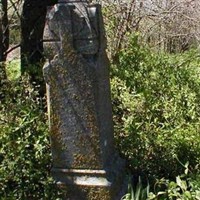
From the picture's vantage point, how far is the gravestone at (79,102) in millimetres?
3465

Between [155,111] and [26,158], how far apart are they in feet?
4.82

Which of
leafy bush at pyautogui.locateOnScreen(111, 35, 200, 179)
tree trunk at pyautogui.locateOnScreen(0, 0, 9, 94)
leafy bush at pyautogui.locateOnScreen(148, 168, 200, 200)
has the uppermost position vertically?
tree trunk at pyautogui.locateOnScreen(0, 0, 9, 94)

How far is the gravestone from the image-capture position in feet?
11.4

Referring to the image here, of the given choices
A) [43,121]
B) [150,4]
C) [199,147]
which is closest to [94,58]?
[43,121]

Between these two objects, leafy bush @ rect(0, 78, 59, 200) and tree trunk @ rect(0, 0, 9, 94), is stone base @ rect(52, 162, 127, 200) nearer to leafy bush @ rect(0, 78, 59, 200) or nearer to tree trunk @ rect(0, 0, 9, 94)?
leafy bush @ rect(0, 78, 59, 200)

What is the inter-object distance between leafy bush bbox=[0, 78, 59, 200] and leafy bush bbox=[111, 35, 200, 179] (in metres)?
0.79

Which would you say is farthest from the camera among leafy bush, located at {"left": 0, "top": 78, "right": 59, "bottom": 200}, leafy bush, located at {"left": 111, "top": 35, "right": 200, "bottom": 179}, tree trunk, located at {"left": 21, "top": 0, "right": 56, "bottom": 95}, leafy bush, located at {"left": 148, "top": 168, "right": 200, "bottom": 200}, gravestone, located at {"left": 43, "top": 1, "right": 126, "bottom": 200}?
tree trunk, located at {"left": 21, "top": 0, "right": 56, "bottom": 95}

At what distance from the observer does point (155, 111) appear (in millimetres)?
4676

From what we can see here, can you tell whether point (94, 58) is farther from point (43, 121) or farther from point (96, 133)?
point (43, 121)

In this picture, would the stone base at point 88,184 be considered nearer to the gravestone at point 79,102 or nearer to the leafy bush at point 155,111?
the gravestone at point 79,102

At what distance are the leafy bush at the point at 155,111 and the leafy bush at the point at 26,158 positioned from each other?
0.79 meters

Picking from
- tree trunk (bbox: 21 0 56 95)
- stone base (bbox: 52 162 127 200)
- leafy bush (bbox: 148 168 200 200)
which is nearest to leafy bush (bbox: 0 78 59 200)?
stone base (bbox: 52 162 127 200)

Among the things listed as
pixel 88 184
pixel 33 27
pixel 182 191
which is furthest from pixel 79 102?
pixel 33 27

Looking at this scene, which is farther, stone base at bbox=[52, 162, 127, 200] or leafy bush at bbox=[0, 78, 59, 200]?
leafy bush at bbox=[0, 78, 59, 200]
